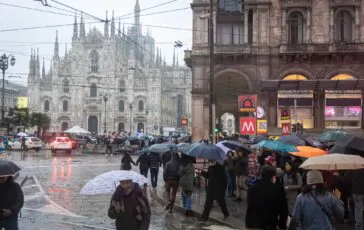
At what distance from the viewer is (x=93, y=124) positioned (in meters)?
93.7

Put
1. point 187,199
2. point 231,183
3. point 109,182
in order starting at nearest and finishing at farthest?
1. point 109,182
2. point 187,199
3. point 231,183

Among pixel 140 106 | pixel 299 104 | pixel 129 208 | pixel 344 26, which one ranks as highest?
pixel 344 26

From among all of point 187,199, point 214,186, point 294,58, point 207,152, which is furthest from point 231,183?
point 294,58

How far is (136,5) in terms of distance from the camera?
12138 centimetres

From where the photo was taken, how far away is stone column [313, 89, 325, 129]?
3161cm

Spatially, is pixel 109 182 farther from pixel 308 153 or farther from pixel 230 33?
pixel 230 33

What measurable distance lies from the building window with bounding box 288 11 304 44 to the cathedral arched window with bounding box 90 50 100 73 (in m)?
64.2

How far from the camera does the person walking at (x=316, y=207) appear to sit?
20.8ft

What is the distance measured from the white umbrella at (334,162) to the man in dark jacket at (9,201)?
13.5 ft

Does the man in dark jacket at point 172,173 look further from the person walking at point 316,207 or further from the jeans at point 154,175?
the person walking at point 316,207

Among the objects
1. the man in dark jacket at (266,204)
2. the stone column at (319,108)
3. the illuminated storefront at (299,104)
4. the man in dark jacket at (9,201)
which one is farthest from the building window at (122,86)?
the man in dark jacket at (266,204)

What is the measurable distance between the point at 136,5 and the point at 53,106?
1516 inches

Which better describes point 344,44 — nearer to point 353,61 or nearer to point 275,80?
point 353,61

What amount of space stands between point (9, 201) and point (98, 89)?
86.5 m
